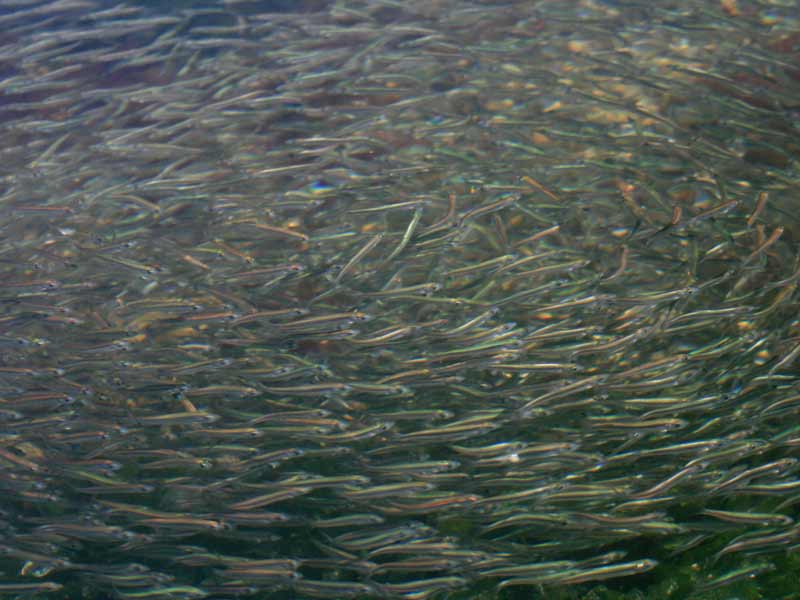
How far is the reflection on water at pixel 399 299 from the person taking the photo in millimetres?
4180

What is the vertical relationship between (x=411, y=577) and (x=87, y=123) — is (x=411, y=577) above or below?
below

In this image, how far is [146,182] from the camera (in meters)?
4.84

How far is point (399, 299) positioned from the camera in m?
4.25

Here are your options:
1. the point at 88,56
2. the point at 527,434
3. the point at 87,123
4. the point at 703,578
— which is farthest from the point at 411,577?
the point at 88,56

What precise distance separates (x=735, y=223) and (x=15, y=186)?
515cm

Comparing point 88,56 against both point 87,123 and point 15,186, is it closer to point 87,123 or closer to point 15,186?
point 87,123

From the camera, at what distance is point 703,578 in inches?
180

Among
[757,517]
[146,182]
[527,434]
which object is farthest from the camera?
[146,182]

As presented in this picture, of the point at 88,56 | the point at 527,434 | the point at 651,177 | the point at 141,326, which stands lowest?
the point at 527,434

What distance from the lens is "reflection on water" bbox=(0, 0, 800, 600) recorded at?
4.18 meters

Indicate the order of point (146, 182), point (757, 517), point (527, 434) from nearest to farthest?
point (757, 517)
point (527, 434)
point (146, 182)

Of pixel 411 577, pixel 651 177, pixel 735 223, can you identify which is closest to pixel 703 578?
pixel 411 577

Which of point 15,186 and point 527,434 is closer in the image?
point 527,434

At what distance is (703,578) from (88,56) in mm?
5583
